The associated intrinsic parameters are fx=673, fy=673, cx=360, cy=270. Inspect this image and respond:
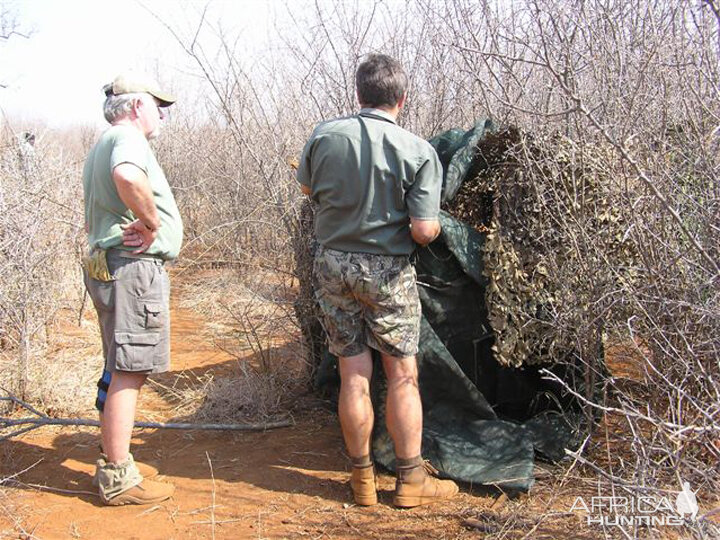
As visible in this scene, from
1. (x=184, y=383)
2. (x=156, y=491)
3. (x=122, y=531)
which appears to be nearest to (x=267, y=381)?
(x=184, y=383)

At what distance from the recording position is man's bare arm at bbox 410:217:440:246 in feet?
9.37

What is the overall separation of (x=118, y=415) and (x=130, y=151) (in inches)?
46.8

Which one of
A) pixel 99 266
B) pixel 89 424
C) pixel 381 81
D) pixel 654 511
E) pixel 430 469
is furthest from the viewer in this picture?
pixel 89 424

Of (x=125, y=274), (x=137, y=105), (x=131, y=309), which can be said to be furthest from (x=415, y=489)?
(x=137, y=105)

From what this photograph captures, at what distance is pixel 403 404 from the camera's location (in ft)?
9.73

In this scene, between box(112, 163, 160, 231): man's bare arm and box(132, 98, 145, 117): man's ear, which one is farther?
box(132, 98, 145, 117): man's ear

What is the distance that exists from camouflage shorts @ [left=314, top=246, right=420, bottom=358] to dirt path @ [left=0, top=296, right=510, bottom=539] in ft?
2.38

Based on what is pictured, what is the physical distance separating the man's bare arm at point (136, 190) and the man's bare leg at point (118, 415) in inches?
29.1

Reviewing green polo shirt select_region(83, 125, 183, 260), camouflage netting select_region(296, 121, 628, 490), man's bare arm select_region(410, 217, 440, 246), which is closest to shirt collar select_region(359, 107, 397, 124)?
man's bare arm select_region(410, 217, 440, 246)

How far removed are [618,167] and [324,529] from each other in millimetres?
2132

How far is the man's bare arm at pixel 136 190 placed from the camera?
9.37 ft

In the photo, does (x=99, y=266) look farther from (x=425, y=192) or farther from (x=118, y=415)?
(x=425, y=192)

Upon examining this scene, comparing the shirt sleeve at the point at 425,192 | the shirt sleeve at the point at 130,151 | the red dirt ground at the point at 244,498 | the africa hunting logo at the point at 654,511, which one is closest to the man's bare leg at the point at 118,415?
the red dirt ground at the point at 244,498

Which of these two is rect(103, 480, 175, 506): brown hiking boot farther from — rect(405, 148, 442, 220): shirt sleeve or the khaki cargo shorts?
rect(405, 148, 442, 220): shirt sleeve
